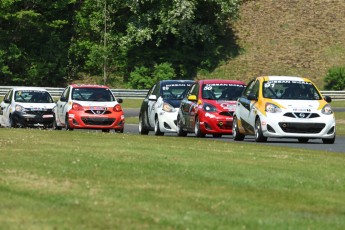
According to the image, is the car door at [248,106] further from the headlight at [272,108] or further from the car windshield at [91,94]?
the car windshield at [91,94]

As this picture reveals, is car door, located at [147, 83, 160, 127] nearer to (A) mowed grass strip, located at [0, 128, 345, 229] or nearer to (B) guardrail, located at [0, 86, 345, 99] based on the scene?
(A) mowed grass strip, located at [0, 128, 345, 229]

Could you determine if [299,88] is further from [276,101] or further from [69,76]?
[69,76]

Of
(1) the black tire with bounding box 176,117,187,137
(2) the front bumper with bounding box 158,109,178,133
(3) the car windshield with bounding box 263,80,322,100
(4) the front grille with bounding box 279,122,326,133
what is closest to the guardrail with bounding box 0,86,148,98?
(2) the front bumper with bounding box 158,109,178,133

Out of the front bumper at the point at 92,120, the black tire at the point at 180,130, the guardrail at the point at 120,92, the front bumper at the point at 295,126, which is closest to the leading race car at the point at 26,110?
the front bumper at the point at 92,120

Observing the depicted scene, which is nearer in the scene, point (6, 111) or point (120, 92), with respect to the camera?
point (6, 111)

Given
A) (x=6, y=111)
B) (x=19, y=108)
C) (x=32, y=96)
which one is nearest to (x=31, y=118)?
(x=19, y=108)

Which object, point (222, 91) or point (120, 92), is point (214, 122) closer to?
point (222, 91)

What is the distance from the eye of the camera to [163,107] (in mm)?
34531

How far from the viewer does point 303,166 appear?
19188 millimetres

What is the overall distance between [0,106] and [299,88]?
15114mm

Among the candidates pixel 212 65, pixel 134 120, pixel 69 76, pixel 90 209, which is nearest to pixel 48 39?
pixel 69 76

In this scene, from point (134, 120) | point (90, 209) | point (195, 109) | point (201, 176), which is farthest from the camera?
point (134, 120)

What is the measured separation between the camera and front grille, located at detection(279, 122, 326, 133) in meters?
28.8

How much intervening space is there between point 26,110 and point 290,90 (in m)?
12.9
